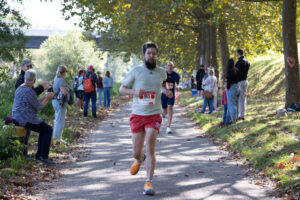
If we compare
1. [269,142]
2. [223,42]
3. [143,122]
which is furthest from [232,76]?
[223,42]

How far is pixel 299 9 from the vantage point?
23.5 metres

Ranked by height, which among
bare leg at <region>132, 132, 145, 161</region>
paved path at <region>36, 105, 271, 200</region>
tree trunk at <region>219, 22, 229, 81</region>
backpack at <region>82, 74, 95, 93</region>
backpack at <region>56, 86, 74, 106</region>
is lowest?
paved path at <region>36, 105, 271, 200</region>

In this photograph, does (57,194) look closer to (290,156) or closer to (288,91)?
(290,156)

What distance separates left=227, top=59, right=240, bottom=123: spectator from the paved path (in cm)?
215

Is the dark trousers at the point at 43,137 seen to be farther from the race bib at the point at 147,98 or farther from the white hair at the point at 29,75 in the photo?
the race bib at the point at 147,98

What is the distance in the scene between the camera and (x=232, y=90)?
13148 millimetres

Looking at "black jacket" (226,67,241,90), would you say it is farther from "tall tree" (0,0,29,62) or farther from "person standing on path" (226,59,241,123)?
"tall tree" (0,0,29,62)

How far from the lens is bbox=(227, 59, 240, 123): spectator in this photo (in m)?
13.0

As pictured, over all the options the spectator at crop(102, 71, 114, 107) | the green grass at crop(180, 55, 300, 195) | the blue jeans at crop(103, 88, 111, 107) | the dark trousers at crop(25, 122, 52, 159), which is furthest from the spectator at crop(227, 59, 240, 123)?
the blue jeans at crop(103, 88, 111, 107)

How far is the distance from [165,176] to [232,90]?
634 centimetres

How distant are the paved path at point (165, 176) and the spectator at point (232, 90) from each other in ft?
7.07

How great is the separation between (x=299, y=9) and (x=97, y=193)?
2029cm

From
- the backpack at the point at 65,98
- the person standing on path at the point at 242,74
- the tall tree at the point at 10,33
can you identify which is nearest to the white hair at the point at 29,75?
the backpack at the point at 65,98

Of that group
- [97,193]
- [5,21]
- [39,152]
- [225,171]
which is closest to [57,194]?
[97,193]
